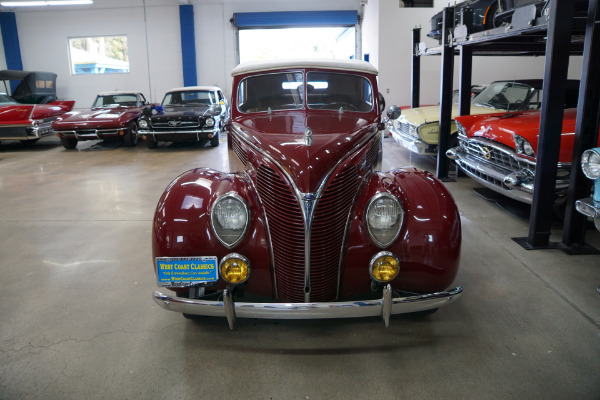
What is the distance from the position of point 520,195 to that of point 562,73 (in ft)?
4.27

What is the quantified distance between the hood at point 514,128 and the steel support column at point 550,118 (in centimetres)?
50

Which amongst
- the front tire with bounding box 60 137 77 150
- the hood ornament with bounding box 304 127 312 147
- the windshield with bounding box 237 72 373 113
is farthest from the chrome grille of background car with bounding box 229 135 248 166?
the front tire with bounding box 60 137 77 150

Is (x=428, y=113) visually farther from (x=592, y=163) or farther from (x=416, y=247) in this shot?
(x=416, y=247)

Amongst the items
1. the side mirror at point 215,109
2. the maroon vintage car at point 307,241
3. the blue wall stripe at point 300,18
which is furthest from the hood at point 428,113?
the blue wall stripe at point 300,18

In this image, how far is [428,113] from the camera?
24.8 feet

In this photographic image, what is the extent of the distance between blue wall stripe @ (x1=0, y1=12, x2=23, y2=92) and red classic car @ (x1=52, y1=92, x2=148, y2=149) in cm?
673

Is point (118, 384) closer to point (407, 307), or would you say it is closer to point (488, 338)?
point (407, 307)

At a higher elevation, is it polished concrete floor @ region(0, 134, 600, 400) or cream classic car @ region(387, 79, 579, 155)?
cream classic car @ region(387, 79, 579, 155)

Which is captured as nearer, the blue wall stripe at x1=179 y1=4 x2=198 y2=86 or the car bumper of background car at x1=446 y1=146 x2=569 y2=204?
the car bumper of background car at x1=446 y1=146 x2=569 y2=204

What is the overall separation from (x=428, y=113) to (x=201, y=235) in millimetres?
6136

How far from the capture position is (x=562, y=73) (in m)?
3.63

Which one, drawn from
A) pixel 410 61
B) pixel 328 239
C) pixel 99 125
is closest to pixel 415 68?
pixel 410 61

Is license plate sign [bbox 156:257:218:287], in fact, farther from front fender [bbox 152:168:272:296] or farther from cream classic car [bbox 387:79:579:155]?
cream classic car [bbox 387:79:579:155]

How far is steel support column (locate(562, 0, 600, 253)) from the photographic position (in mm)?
3422
